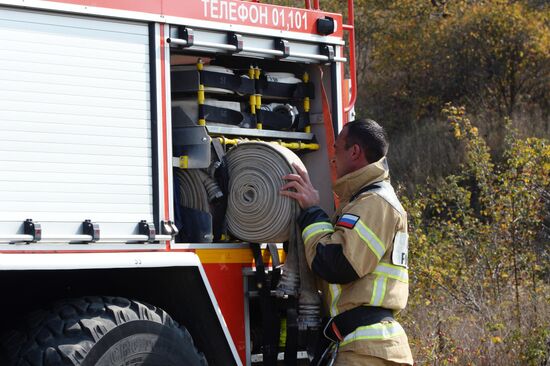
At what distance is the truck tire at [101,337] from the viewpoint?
165 inches

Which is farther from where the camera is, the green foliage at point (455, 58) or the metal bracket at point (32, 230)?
the green foliage at point (455, 58)

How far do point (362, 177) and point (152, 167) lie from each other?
3.29 feet

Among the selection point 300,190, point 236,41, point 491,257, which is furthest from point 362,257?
point 491,257

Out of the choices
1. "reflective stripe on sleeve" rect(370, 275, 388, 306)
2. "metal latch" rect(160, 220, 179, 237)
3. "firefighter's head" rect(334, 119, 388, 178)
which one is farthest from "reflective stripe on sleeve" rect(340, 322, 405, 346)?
"metal latch" rect(160, 220, 179, 237)

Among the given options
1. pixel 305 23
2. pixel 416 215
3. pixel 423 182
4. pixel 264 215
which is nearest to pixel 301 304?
pixel 264 215

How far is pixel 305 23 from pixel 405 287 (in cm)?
163

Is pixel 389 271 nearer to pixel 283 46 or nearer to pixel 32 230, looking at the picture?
pixel 283 46

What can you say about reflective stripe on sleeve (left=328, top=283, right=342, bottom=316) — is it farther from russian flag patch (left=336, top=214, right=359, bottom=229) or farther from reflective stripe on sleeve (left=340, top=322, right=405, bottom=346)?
russian flag patch (left=336, top=214, right=359, bottom=229)

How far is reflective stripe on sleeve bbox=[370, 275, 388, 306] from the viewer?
464cm

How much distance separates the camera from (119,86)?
4.61 m

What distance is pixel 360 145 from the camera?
16.0 feet

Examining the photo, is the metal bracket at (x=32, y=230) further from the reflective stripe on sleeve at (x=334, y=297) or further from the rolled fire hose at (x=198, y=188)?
the reflective stripe on sleeve at (x=334, y=297)

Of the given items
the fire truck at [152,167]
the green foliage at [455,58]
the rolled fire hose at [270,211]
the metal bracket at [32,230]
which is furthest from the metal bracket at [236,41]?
the green foliage at [455,58]

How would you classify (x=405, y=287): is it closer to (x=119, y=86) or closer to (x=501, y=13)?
Answer: (x=119, y=86)
